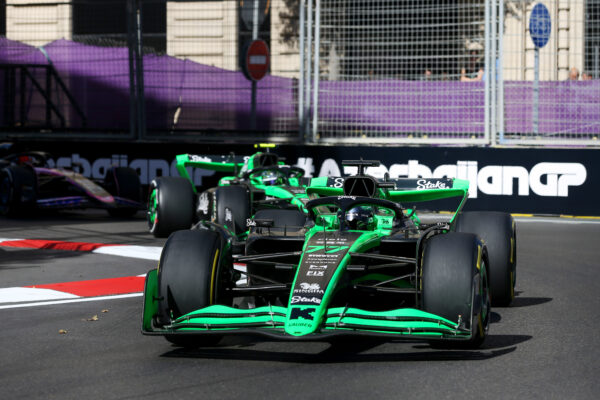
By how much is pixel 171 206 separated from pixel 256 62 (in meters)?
5.18

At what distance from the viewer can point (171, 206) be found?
40.1 ft

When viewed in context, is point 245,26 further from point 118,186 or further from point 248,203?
point 248,203

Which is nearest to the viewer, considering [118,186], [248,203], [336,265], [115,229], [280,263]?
[336,265]

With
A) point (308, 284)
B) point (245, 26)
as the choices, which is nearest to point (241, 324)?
point (308, 284)

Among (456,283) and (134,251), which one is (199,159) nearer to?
(134,251)

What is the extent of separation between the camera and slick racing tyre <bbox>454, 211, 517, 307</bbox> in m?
7.27

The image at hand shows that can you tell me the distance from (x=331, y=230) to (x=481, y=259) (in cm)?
106

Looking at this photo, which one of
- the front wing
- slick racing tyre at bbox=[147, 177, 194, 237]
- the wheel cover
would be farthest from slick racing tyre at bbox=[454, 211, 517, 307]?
the wheel cover

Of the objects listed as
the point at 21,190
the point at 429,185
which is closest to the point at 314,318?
the point at 429,185

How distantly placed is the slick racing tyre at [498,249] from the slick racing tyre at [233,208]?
395 centimetres

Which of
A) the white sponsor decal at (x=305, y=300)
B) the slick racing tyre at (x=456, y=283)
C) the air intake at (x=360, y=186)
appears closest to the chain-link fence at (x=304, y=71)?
the air intake at (x=360, y=186)

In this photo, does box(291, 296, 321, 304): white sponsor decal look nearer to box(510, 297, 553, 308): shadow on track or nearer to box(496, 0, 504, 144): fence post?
box(510, 297, 553, 308): shadow on track

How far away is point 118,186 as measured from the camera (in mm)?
15016

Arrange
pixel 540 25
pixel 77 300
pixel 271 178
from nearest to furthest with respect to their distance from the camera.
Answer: pixel 77 300 → pixel 271 178 → pixel 540 25
